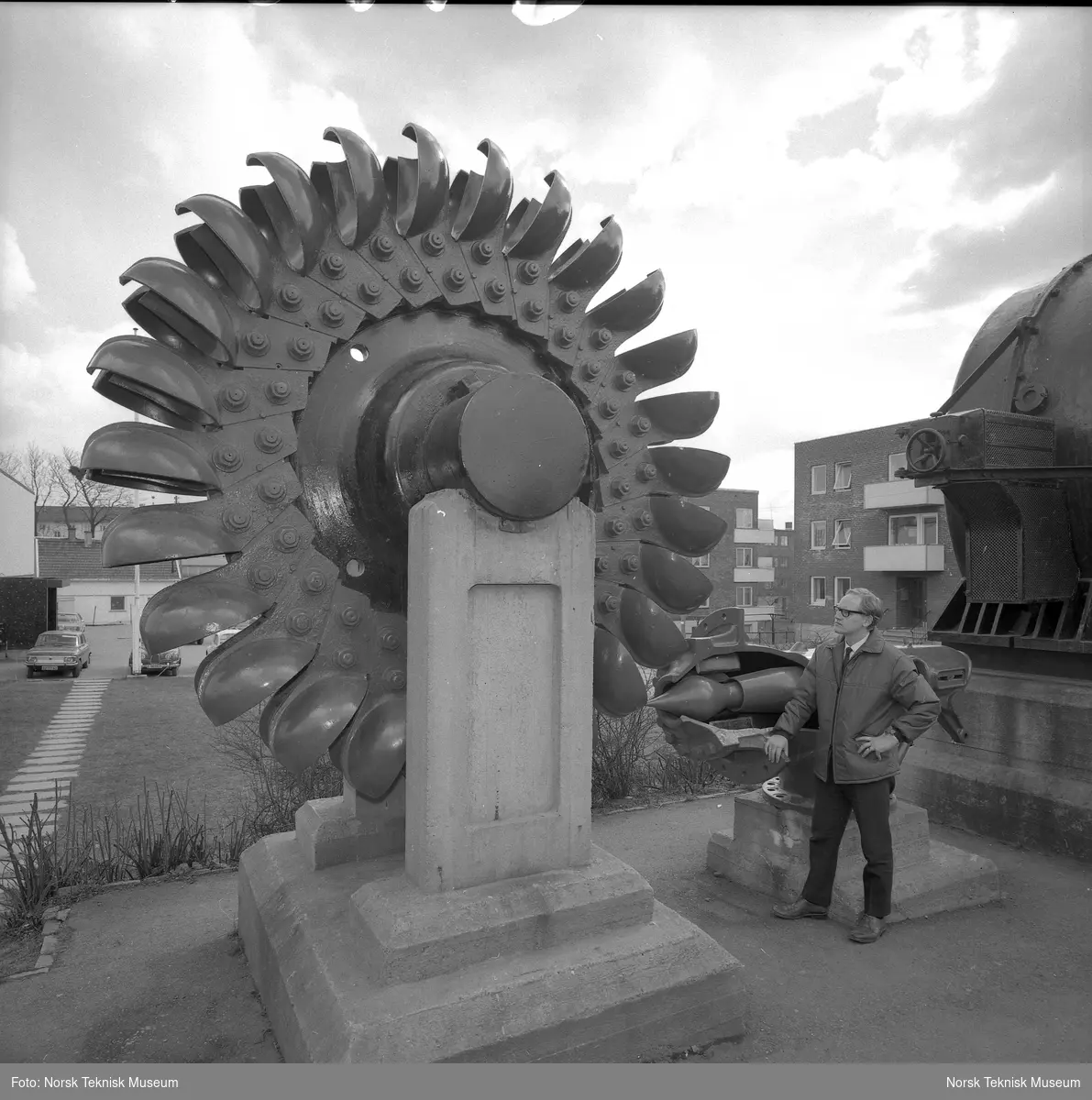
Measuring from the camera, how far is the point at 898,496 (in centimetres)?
2920

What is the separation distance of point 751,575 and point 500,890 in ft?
131

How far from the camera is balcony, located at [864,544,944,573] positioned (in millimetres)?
28312

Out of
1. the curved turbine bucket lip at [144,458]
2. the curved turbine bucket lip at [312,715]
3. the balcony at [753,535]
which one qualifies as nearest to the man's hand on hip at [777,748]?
the curved turbine bucket lip at [312,715]

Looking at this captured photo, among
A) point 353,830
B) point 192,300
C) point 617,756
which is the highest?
point 192,300

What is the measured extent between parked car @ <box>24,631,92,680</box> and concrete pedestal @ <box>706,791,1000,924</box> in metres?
24.4

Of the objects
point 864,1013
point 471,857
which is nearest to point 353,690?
point 471,857

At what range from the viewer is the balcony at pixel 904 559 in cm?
2831

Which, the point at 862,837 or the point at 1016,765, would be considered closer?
the point at 862,837

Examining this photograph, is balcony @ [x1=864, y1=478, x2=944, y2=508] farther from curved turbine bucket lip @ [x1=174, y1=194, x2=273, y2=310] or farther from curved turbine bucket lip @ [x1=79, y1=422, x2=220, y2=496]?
curved turbine bucket lip @ [x1=79, y1=422, x2=220, y2=496]

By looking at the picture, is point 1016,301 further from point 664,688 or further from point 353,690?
point 353,690

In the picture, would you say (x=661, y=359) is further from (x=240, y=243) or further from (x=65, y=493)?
(x=65, y=493)

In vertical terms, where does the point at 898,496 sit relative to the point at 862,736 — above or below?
above

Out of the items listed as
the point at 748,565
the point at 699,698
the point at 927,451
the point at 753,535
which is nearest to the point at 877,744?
the point at 699,698

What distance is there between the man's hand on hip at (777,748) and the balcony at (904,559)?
26.6 m
